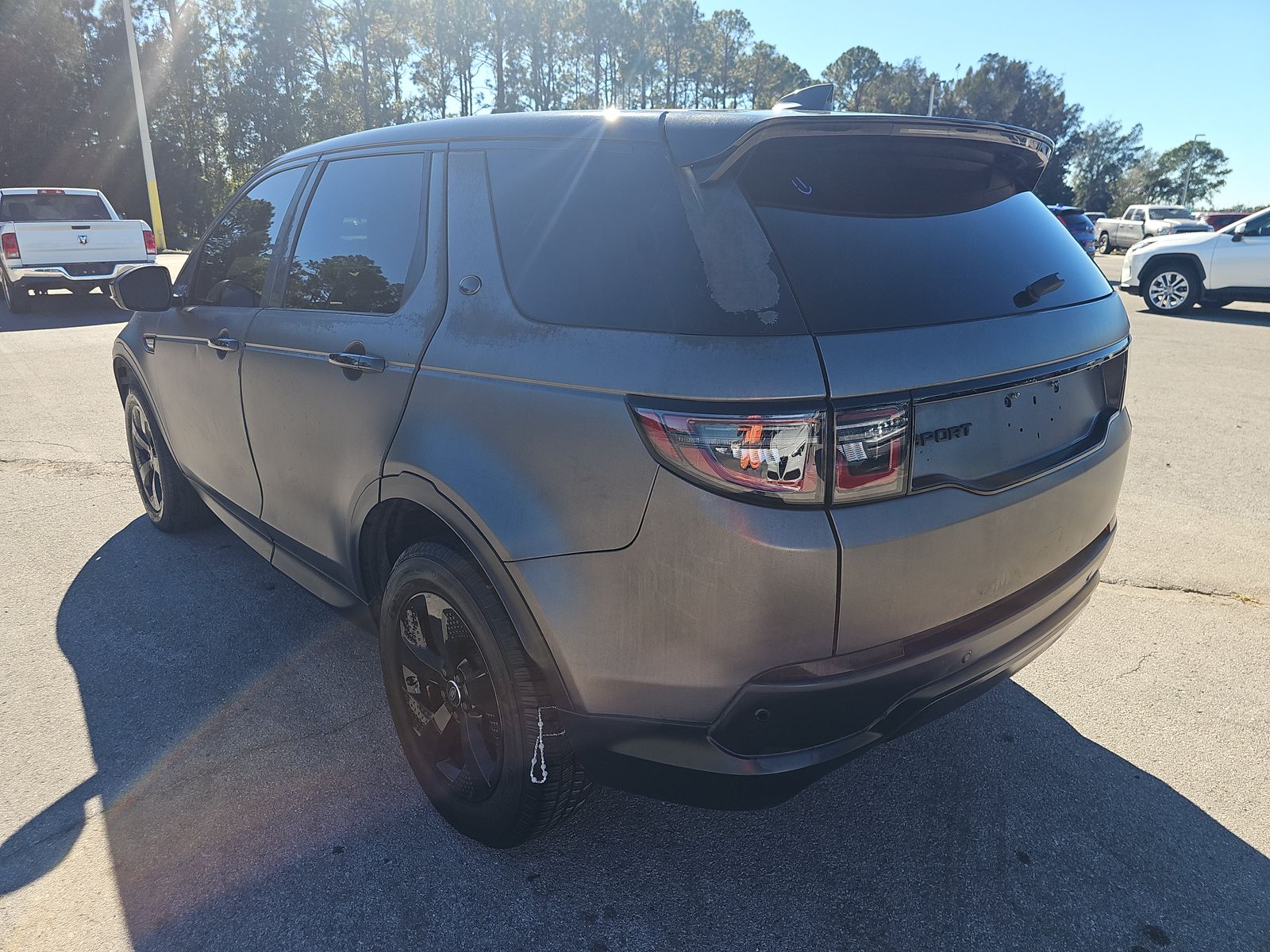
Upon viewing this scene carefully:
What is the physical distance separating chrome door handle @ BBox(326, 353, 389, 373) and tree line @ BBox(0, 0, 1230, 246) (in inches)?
1177

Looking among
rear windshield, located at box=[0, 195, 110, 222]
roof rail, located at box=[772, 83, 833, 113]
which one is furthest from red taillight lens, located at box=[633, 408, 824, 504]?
rear windshield, located at box=[0, 195, 110, 222]

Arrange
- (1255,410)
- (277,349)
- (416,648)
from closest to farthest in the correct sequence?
(416,648) → (277,349) → (1255,410)

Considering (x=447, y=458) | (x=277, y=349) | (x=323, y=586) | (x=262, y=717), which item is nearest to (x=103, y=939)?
(x=262, y=717)

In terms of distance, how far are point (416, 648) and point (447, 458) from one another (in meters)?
0.62

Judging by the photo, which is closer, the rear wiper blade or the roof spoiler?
the roof spoiler

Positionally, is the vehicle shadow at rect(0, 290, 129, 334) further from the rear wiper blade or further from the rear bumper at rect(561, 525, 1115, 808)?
the rear wiper blade

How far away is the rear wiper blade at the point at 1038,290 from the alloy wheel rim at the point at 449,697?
5.13 feet

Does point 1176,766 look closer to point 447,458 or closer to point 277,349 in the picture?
point 447,458

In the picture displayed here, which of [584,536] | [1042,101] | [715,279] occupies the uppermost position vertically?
[1042,101]

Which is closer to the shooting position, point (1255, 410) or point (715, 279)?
point (715, 279)

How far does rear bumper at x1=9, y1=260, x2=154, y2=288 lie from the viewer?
13.6m

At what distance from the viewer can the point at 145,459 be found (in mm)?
4562

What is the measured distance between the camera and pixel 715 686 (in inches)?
66.7

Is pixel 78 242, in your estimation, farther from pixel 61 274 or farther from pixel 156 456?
pixel 156 456
